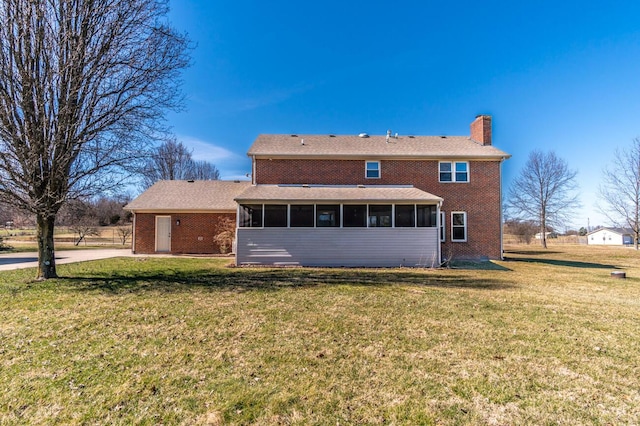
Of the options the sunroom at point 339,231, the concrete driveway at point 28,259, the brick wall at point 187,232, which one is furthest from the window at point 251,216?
the concrete driveway at point 28,259

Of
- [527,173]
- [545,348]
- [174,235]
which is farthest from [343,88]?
[527,173]

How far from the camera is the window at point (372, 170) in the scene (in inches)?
659

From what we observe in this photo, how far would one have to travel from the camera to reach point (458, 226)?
16.5 m

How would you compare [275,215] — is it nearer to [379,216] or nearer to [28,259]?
[379,216]

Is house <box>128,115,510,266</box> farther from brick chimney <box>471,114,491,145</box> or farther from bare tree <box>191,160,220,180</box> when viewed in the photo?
bare tree <box>191,160,220,180</box>

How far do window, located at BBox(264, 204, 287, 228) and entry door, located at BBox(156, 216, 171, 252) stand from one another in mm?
7834

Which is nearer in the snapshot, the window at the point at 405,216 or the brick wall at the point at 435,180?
the window at the point at 405,216

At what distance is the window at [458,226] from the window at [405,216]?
3859 mm

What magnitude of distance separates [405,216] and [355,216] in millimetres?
2194

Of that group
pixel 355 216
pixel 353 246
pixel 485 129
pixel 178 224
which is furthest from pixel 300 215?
pixel 485 129

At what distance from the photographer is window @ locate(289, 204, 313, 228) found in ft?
45.1

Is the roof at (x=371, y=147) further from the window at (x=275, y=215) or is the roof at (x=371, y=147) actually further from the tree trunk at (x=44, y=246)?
the tree trunk at (x=44, y=246)

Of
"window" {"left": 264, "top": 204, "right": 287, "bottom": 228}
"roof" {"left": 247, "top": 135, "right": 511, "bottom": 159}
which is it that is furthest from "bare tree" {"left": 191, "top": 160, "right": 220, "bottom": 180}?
"window" {"left": 264, "top": 204, "right": 287, "bottom": 228}

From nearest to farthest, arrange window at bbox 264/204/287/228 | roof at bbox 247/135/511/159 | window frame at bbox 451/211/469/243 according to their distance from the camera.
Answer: window at bbox 264/204/287/228 → window frame at bbox 451/211/469/243 → roof at bbox 247/135/511/159
